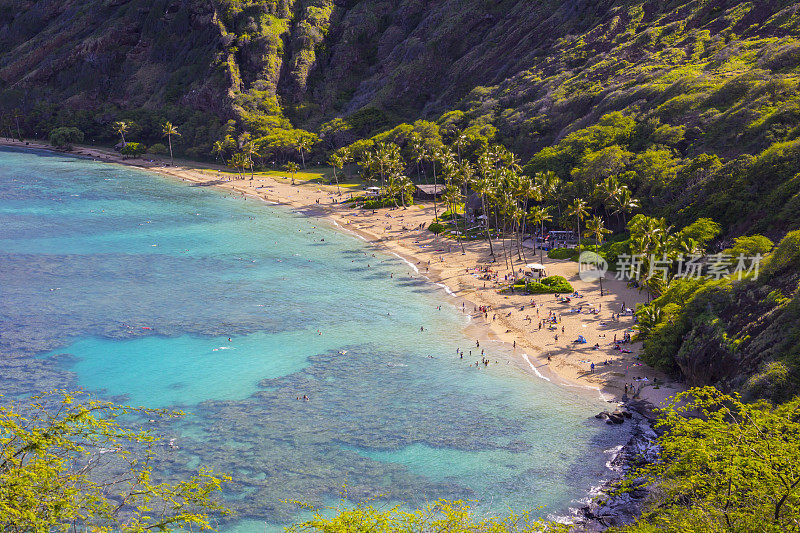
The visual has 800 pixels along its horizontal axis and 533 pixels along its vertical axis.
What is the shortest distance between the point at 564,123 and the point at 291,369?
7793cm

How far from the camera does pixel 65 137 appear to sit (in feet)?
545

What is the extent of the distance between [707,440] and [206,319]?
52.4 metres

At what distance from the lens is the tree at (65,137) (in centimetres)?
16575

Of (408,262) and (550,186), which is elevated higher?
(550,186)

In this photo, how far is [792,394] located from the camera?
38.2m

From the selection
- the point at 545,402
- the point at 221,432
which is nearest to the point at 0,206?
the point at 221,432

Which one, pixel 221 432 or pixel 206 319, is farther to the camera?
pixel 206 319

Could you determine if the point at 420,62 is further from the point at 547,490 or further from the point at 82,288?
the point at 547,490

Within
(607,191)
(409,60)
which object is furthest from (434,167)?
(409,60)

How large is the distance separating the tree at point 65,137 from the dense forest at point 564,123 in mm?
1008

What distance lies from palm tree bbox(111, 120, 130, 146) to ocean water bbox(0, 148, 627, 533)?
66.1 meters

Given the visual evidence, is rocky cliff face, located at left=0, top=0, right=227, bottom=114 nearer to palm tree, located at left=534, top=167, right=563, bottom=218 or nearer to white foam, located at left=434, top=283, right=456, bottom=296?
palm tree, located at left=534, top=167, right=563, bottom=218

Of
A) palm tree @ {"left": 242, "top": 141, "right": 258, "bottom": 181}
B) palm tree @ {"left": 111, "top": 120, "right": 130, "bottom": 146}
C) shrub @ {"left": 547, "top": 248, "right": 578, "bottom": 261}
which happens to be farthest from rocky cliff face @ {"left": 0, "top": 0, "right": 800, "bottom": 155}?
shrub @ {"left": 547, "top": 248, "right": 578, "bottom": 261}

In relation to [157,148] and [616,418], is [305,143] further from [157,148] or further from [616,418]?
[616,418]
